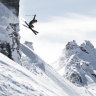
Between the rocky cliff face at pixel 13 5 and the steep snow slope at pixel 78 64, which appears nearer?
the rocky cliff face at pixel 13 5

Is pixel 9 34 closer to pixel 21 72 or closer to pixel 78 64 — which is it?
pixel 21 72

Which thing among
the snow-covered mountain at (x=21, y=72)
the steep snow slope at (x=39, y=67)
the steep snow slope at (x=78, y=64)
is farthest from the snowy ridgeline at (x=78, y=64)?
the snow-covered mountain at (x=21, y=72)

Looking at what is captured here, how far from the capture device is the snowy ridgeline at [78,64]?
86188mm

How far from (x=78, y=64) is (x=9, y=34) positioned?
184ft

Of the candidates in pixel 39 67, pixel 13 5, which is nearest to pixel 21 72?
pixel 13 5

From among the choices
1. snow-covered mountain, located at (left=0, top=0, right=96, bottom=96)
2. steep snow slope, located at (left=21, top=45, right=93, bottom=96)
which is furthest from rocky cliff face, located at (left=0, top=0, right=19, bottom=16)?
steep snow slope, located at (left=21, top=45, right=93, bottom=96)

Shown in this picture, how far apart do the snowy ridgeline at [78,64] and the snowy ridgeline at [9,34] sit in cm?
4709

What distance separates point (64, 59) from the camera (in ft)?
347

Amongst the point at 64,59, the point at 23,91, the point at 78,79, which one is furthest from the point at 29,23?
the point at 64,59

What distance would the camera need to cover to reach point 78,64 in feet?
303

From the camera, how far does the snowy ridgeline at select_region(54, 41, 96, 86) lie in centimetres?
8619

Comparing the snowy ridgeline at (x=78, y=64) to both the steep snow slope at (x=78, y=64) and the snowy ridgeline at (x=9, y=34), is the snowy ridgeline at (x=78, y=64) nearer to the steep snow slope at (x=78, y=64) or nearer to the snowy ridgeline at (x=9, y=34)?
the steep snow slope at (x=78, y=64)

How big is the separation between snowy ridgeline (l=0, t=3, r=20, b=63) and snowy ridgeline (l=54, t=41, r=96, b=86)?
47.1 meters

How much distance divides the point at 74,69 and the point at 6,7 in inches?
2015
